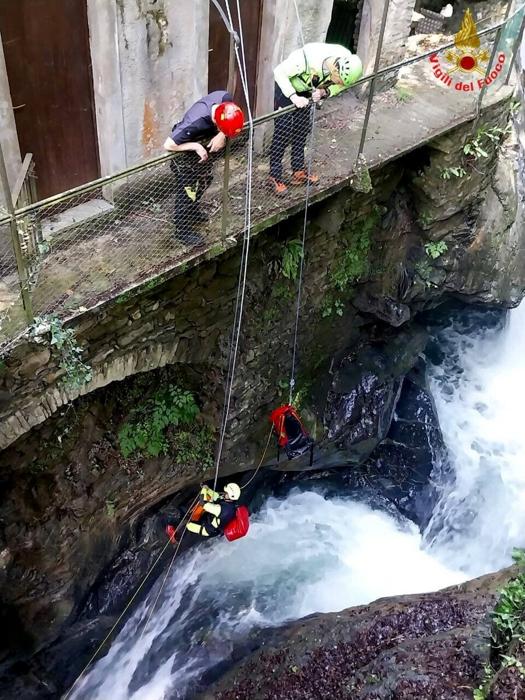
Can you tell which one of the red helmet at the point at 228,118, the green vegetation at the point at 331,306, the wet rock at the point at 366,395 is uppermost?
the red helmet at the point at 228,118

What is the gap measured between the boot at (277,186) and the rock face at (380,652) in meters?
4.42

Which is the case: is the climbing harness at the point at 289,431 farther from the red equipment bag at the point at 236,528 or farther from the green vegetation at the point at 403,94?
the green vegetation at the point at 403,94

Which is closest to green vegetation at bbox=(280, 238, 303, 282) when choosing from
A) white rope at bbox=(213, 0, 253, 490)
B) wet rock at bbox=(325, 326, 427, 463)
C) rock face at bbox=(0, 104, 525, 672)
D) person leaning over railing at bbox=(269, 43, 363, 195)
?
rock face at bbox=(0, 104, 525, 672)

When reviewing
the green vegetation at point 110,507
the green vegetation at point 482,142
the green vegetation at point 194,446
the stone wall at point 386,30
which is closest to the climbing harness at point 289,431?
the green vegetation at point 194,446

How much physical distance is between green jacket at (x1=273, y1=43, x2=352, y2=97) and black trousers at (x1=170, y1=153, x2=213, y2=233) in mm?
1134

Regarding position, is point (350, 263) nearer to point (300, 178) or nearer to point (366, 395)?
point (300, 178)

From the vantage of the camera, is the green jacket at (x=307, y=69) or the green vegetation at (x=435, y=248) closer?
the green jacket at (x=307, y=69)

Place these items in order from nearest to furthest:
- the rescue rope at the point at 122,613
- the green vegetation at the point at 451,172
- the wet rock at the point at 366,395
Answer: the rescue rope at the point at 122,613 < the green vegetation at the point at 451,172 < the wet rock at the point at 366,395

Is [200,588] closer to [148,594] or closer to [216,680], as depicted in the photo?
[148,594]

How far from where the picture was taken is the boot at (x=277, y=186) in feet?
20.5

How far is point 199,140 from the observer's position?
5297 millimetres

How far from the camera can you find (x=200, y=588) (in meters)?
8.15

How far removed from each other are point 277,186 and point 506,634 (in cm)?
434

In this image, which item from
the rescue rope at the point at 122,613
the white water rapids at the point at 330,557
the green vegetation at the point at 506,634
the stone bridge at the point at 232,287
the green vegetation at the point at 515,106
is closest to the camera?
the green vegetation at the point at 506,634
